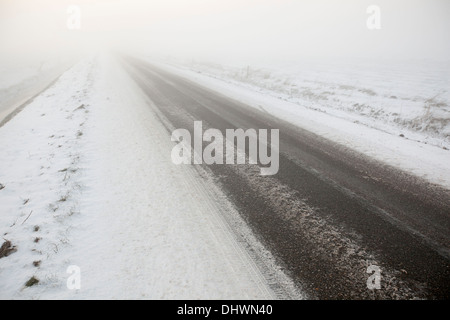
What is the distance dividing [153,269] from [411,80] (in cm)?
2144

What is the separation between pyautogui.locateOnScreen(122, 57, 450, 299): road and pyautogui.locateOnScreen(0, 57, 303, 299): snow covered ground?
0.35 meters

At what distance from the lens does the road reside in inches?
104

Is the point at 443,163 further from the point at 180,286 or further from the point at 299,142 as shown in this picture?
the point at 180,286

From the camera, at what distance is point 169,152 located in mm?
5703

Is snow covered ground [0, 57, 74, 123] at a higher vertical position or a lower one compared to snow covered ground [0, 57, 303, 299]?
higher

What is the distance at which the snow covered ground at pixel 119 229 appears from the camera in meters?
2.55
